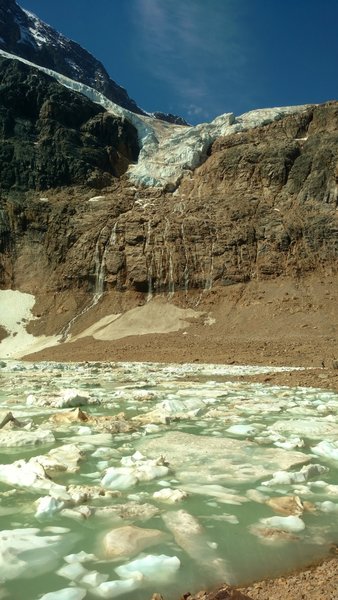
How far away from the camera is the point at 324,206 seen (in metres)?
62.6

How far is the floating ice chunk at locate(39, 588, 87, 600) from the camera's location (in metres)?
3.26

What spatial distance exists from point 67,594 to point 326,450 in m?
4.77

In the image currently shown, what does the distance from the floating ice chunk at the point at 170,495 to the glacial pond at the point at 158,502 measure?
0.01 metres

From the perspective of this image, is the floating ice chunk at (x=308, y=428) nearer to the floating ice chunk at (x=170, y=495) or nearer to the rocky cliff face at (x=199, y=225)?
the floating ice chunk at (x=170, y=495)

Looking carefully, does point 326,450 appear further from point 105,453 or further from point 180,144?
point 180,144

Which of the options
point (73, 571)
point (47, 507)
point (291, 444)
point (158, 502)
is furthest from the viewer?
point (291, 444)

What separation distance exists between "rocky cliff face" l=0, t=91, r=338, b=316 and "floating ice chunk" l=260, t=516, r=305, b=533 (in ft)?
178

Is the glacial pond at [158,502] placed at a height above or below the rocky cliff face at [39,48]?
below

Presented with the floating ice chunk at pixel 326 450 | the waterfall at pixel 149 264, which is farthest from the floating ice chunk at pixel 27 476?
the waterfall at pixel 149 264

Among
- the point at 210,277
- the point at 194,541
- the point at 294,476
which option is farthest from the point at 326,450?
the point at 210,277

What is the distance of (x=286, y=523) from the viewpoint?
4.55 meters

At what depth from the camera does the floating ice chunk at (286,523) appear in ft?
14.7

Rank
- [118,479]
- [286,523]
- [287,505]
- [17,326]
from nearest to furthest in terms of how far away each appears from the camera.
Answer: [286,523]
[287,505]
[118,479]
[17,326]

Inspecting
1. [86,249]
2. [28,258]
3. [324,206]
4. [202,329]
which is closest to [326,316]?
[202,329]
